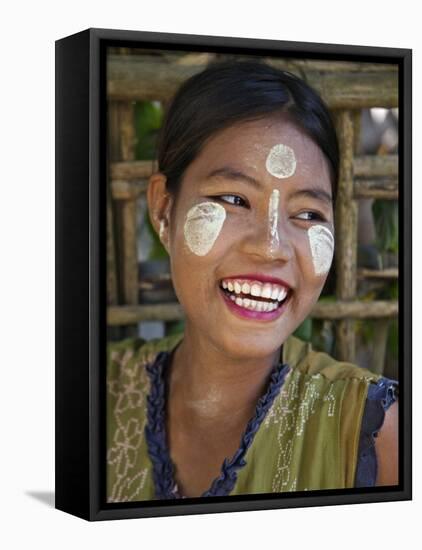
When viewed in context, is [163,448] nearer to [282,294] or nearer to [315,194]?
[282,294]

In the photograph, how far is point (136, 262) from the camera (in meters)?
7.32

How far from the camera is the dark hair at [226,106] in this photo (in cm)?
733

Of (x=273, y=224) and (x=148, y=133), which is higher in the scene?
(x=148, y=133)

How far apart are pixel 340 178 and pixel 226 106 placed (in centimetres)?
64

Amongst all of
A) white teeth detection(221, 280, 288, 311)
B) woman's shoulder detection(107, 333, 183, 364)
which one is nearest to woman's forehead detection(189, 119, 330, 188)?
white teeth detection(221, 280, 288, 311)

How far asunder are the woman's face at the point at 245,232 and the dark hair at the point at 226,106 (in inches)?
1.7

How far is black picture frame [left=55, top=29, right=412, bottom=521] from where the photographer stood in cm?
721

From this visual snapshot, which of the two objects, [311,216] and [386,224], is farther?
[386,224]

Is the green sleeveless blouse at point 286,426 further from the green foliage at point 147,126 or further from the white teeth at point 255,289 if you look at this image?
the green foliage at point 147,126

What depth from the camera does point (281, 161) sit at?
292 inches

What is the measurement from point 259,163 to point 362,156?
60cm

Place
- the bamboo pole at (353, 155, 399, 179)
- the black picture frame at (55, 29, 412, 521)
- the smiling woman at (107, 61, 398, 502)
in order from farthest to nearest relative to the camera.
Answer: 1. the bamboo pole at (353, 155, 399, 179)
2. the smiling woman at (107, 61, 398, 502)
3. the black picture frame at (55, 29, 412, 521)

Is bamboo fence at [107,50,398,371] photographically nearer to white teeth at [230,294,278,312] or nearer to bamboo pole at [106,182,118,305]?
bamboo pole at [106,182,118,305]

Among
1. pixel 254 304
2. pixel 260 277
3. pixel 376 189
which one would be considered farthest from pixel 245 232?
pixel 376 189
